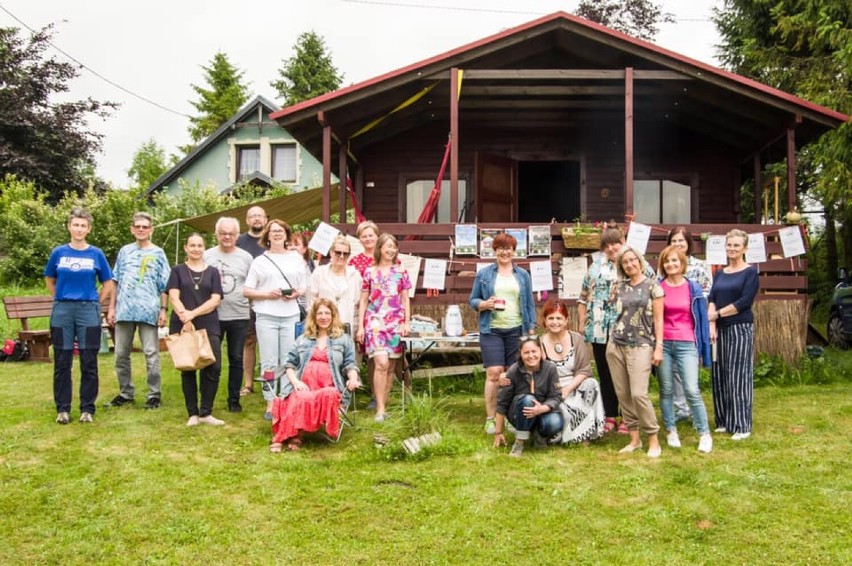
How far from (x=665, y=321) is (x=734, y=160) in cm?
740

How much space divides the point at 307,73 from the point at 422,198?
2398 cm

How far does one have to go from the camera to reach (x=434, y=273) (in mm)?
7926

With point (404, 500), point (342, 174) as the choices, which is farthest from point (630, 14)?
point (404, 500)

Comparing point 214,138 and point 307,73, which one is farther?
point 307,73

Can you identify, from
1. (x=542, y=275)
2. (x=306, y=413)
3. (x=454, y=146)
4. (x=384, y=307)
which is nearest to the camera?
(x=306, y=413)

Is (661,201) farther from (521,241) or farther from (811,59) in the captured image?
(811,59)

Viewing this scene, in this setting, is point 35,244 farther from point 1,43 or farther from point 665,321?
point 665,321

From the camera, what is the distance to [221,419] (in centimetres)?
563

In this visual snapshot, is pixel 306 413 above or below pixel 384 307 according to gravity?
below

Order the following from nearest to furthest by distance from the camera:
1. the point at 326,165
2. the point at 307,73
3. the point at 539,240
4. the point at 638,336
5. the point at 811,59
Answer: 1. the point at 638,336
2. the point at 539,240
3. the point at 326,165
4. the point at 811,59
5. the point at 307,73

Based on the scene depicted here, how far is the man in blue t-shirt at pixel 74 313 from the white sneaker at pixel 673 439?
14.1 feet

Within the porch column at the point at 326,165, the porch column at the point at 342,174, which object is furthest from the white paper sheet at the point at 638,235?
the porch column at the point at 342,174

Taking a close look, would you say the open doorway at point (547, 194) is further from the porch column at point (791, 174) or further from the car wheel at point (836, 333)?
the porch column at point (791, 174)

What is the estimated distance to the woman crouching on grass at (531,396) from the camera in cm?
464
